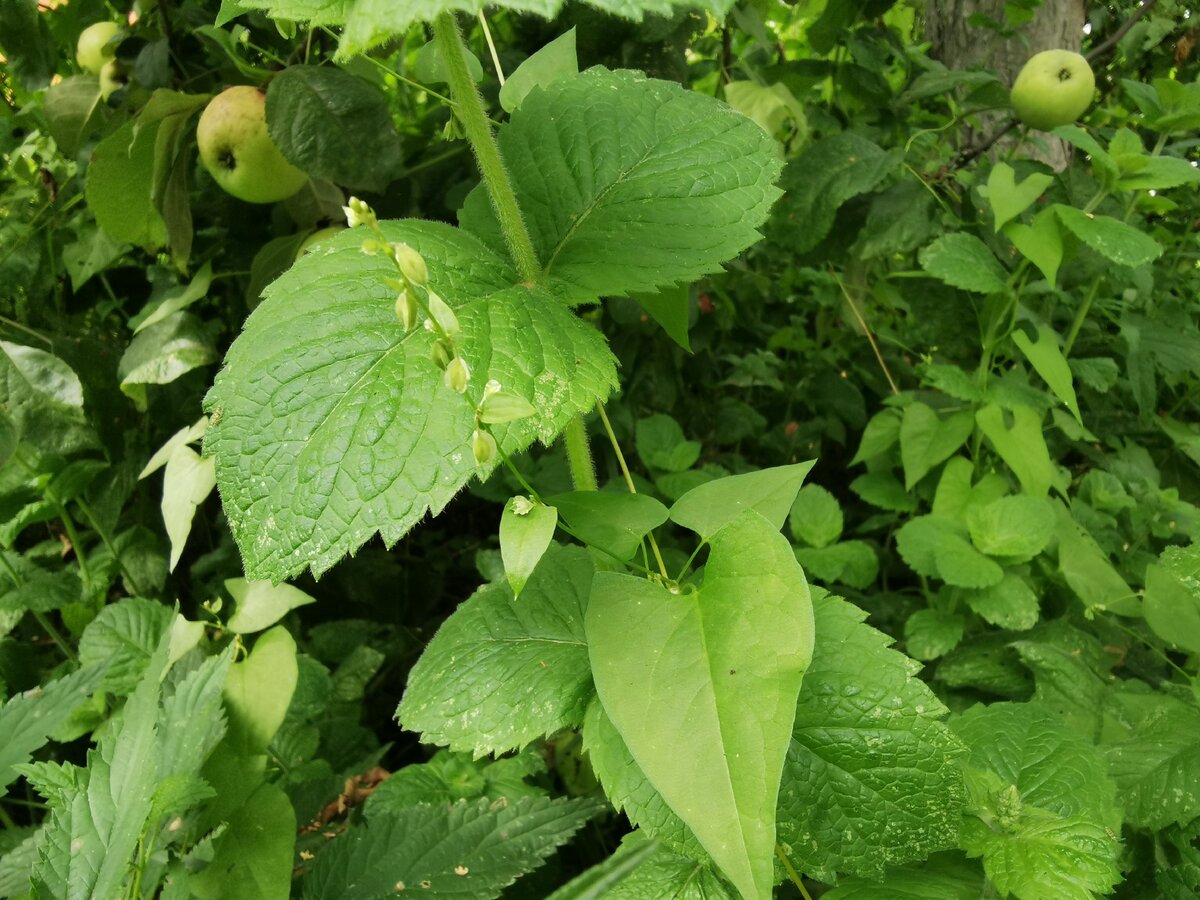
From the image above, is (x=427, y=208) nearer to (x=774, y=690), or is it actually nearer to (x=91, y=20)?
(x=91, y=20)

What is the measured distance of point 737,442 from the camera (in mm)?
1649

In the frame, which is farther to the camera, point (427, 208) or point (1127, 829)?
point (427, 208)

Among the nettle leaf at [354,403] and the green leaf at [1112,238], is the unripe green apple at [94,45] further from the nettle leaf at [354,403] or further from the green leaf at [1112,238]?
the green leaf at [1112,238]

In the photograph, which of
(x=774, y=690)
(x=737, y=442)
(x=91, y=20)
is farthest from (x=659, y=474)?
(x=91, y=20)

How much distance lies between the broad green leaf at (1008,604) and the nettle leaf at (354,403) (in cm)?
74

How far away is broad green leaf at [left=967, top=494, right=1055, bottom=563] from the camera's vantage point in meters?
1.08

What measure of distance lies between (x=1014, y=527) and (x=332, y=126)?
1020 mm

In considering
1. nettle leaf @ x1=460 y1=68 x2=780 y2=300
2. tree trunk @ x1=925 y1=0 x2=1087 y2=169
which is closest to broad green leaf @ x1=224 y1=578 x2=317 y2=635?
nettle leaf @ x1=460 y1=68 x2=780 y2=300

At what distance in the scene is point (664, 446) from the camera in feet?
4.35

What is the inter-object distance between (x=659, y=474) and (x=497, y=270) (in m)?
0.81

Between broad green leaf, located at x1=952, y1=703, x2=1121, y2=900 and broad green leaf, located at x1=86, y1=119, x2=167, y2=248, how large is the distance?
1.15 m

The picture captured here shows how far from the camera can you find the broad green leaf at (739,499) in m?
0.62

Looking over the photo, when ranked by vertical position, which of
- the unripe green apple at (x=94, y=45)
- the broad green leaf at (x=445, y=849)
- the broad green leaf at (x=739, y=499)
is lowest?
the broad green leaf at (x=445, y=849)

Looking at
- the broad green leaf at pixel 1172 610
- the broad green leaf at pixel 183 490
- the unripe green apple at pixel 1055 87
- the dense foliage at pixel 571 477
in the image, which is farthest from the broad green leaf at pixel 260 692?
the unripe green apple at pixel 1055 87
